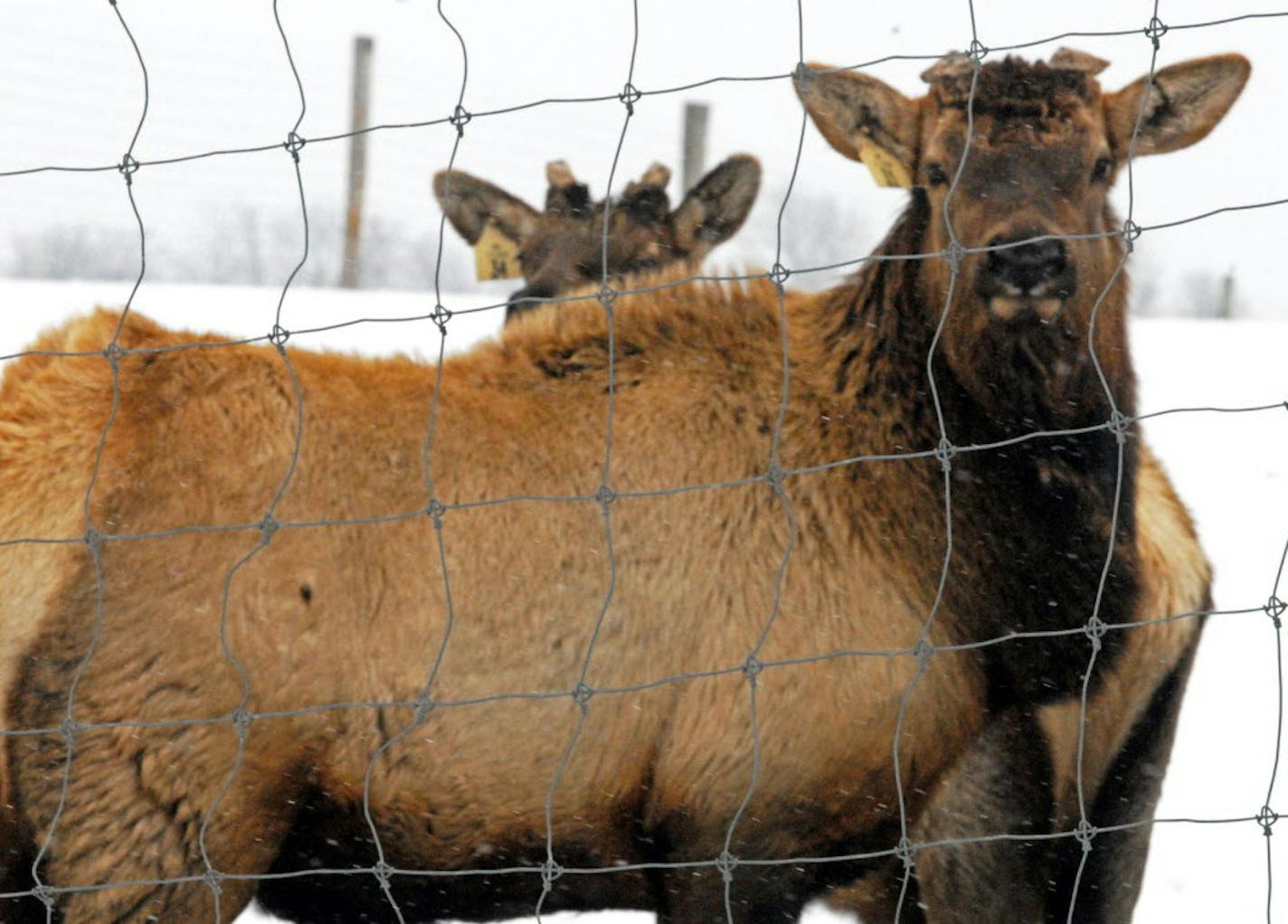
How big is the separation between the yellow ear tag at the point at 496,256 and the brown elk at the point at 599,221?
24 mm

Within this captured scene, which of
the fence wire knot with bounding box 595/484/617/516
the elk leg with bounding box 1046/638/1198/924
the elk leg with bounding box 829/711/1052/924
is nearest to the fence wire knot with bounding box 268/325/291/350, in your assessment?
the fence wire knot with bounding box 595/484/617/516

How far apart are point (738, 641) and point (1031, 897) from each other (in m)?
1.39

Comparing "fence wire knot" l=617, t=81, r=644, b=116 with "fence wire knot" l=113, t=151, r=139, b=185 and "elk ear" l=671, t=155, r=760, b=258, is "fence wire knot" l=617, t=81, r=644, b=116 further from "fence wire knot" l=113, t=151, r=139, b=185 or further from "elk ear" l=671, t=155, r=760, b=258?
"elk ear" l=671, t=155, r=760, b=258

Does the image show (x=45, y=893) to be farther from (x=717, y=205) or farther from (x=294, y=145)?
(x=717, y=205)

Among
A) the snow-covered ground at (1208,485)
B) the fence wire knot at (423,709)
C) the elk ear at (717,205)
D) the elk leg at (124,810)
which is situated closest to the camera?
the fence wire knot at (423,709)

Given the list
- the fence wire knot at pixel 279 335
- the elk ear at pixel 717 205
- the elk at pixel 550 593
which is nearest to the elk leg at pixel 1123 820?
the elk at pixel 550 593

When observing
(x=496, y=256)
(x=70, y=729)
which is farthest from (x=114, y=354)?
(x=496, y=256)

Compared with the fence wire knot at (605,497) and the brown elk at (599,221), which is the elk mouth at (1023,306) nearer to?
the fence wire knot at (605,497)

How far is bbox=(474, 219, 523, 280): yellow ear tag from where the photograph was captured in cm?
660

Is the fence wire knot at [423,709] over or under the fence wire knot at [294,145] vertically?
under

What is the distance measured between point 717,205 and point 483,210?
3.11 ft

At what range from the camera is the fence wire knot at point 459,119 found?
10.6 ft

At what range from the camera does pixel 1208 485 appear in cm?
838

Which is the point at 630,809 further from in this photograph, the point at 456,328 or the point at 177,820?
the point at 456,328
